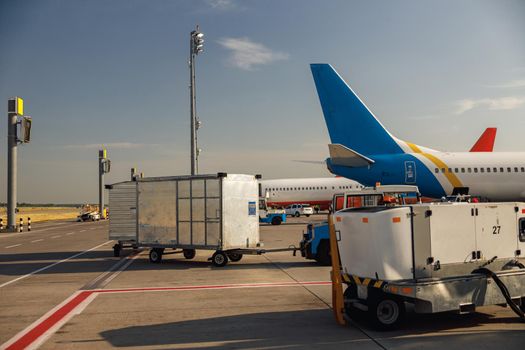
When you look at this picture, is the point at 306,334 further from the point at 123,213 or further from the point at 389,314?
the point at 123,213

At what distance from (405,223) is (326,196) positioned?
55.4 m

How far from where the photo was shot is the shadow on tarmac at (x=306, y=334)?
7.38m

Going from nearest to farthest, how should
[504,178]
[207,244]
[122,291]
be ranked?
[122,291]
[207,244]
[504,178]

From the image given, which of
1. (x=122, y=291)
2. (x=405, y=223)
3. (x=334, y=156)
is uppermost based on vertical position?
(x=334, y=156)

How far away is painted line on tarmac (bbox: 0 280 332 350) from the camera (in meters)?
7.77

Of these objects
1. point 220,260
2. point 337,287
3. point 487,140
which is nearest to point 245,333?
point 337,287

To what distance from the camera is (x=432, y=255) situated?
7.70 metres

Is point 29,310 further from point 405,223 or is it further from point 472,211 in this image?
point 472,211

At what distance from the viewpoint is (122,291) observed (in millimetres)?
12383

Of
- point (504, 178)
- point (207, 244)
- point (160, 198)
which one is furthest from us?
point (504, 178)

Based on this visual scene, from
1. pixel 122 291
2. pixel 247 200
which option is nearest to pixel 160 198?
pixel 247 200

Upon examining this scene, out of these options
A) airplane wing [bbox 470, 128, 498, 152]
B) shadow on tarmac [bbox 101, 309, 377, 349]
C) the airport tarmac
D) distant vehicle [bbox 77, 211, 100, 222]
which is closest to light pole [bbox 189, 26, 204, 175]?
the airport tarmac

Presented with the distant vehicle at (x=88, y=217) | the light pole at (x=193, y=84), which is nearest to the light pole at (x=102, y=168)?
the distant vehicle at (x=88, y=217)

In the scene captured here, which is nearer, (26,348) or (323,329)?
(26,348)
